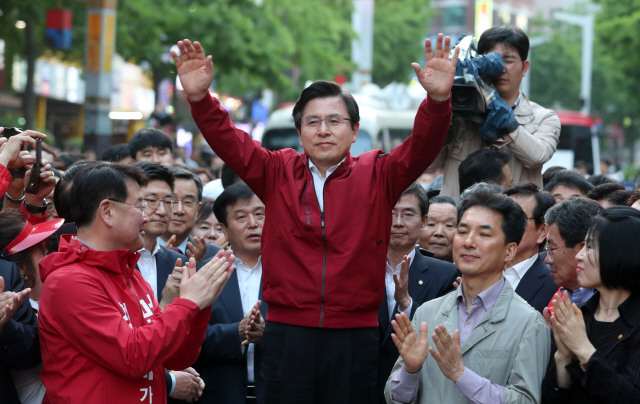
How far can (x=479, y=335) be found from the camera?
362 cm

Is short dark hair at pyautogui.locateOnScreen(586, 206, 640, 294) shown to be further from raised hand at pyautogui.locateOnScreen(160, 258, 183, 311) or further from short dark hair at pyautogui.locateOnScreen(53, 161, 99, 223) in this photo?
short dark hair at pyautogui.locateOnScreen(53, 161, 99, 223)

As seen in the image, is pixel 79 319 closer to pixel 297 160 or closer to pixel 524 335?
pixel 297 160

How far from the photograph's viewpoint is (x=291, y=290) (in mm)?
3572

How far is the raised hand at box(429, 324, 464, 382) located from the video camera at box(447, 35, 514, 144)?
2.12 m

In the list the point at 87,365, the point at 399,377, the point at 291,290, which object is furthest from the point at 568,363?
the point at 87,365

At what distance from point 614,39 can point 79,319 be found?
27.5m

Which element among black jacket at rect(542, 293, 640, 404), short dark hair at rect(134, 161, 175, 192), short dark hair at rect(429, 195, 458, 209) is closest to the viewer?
black jacket at rect(542, 293, 640, 404)

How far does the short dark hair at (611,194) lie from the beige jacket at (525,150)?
42 cm

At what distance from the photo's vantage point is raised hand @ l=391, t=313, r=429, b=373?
138 inches

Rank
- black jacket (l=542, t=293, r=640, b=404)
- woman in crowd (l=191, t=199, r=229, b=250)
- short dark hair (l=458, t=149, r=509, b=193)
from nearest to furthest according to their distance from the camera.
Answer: black jacket (l=542, t=293, r=640, b=404) < short dark hair (l=458, t=149, r=509, b=193) < woman in crowd (l=191, t=199, r=229, b=250)

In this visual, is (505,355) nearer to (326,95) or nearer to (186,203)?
(326,95)

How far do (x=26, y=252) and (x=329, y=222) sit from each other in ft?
5.41

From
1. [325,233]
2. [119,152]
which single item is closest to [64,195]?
[325,233]

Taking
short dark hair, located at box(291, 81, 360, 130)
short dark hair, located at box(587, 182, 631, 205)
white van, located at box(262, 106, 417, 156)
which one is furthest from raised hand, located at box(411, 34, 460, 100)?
white van, located at box(262, 106, 417, 156)
